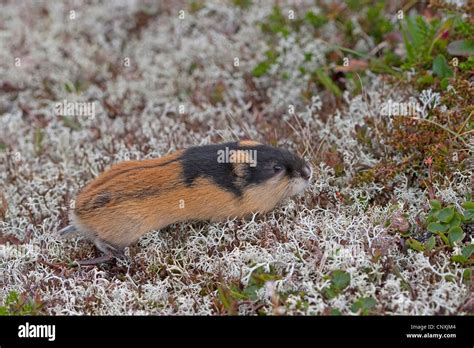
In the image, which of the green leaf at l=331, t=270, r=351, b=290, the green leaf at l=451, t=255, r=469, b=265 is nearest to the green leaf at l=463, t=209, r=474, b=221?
the green leaf at l=451, t=255, r=469, b=265

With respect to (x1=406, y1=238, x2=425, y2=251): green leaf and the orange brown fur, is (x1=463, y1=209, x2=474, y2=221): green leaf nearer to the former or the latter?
(x1=406, y1=238, x2=425, y2=251): green leaf

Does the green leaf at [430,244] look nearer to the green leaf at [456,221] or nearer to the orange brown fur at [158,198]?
the green leaf at [456,221]

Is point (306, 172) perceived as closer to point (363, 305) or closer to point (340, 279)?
point (340, 279)

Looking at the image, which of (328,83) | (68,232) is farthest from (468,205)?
(68,232)

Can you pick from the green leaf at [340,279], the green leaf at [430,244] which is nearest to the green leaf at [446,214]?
the green leaf at [430,244]
